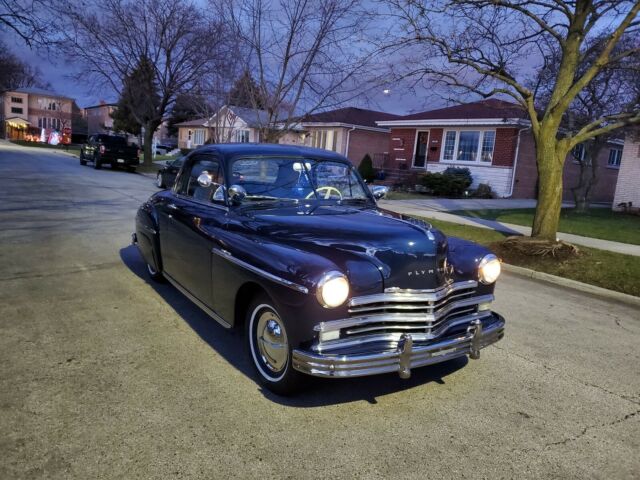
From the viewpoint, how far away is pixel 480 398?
3508mm

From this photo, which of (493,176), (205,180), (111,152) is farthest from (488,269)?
(111,152)

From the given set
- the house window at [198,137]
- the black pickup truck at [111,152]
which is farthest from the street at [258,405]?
the house window at [198,137]

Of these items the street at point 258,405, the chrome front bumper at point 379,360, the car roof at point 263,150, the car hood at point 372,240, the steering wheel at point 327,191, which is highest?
the car roof at point 263,150

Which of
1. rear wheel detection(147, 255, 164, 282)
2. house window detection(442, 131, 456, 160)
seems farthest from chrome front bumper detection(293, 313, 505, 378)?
house window detection(442, 131, 456, 160)

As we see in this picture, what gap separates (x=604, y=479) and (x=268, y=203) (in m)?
3.04

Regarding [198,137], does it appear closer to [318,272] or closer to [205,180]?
[205,180]

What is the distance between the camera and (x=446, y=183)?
22062mm

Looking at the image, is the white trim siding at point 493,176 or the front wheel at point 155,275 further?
the white trim siding at point 493,176

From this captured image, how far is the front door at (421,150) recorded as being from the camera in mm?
26756

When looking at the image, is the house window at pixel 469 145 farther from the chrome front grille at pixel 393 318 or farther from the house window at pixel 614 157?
the chrome front grille at pixel 393 318

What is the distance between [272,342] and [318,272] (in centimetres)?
73

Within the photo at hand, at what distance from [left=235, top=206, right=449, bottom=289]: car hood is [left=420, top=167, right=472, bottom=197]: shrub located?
19.1 metres

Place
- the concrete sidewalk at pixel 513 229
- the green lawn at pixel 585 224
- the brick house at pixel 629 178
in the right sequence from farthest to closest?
the brick house at pixel 629 178, the green lawn at pixel 585 224, the concrete sidewalk at pixel 513 229

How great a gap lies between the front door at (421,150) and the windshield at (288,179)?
2299 cm
